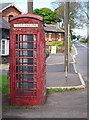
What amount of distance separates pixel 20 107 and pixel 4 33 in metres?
16.9

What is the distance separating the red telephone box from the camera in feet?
26.0

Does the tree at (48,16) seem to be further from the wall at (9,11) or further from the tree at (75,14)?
the wall at (9,11)

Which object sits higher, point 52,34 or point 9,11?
point 9,11

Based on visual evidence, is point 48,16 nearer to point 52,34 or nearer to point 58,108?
point 52,34

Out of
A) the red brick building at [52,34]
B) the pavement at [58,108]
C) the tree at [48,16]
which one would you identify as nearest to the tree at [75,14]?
the red brick building at [52,34]

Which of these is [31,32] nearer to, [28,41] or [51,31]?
[28,41]

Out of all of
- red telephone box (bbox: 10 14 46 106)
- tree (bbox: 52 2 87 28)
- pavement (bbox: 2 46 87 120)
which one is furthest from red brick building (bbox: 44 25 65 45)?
red telephone box (bbox: 10 14 46 106)

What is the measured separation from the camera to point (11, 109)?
7.70 m

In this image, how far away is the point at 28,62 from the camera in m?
8.16

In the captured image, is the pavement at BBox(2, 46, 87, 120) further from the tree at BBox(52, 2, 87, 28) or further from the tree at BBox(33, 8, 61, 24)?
the tree at BBox(33, 8, 61, 24)

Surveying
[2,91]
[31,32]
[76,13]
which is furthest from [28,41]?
[76,13]

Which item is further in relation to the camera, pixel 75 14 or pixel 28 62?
pixel 75 14

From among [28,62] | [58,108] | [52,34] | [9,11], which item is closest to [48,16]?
Result: [52,34]

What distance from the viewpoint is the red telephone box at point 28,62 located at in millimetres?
7926
